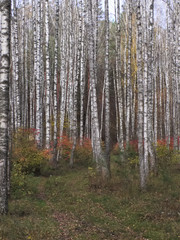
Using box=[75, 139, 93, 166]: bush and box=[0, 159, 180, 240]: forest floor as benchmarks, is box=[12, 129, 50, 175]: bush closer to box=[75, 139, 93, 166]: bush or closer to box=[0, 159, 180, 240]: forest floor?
box=[0, 159, 180, 240]: forest floor

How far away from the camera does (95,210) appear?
283 inches

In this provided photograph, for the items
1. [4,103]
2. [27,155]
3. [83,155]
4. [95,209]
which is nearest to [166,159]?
[83,155]

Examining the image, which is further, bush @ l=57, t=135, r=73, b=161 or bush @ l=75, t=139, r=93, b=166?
bush @ l=57, t=135, r=73, b=161

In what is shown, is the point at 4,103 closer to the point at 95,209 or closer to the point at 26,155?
the point at 95,209

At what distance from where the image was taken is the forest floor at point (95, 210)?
533cm

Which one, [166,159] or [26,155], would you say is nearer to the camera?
[26,155]

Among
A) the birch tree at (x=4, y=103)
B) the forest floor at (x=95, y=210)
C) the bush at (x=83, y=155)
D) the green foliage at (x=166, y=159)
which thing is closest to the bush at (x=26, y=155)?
the forest floor at (x=95, y=210)

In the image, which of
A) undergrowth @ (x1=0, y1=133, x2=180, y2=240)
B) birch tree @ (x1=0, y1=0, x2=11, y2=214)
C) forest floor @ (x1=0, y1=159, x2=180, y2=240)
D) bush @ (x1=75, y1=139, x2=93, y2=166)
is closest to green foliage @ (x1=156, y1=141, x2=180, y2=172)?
undergrowth @ (x1=0, y1=133, x2=180, y2=240)

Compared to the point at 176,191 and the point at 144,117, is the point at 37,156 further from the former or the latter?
the point at 176,191

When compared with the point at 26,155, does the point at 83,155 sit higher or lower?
lower

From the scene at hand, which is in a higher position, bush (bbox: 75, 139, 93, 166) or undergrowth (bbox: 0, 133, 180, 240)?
bush (bbox: 75, 139, 93, 166)

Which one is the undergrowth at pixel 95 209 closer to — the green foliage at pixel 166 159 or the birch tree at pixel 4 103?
the birch tree at pixel 4 103

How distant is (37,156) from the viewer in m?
12.6

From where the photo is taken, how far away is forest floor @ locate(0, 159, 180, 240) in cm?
533
